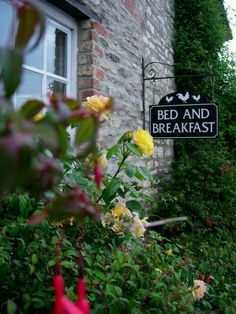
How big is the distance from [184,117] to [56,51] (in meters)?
1.41

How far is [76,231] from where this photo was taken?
1.76 meters

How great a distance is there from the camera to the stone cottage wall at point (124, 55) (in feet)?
11.3

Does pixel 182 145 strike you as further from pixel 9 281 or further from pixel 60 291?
pixel 60 291

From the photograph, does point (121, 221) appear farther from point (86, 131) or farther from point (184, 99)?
point (184, 99)

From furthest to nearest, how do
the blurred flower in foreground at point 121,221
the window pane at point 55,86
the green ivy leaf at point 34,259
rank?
the window pane at point 55,86
the blurred flower in foreground at point 121,221
the green ivy leaf at point 34,259

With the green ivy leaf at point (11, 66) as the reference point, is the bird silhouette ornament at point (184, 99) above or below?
above

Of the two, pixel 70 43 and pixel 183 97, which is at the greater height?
pixel 70 43

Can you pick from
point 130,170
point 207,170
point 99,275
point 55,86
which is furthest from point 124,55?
A: point 99,275

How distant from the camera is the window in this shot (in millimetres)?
2992


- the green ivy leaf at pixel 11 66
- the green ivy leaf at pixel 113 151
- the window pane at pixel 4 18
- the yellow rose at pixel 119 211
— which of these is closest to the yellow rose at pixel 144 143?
the green ivy leaf at pixel 113 151

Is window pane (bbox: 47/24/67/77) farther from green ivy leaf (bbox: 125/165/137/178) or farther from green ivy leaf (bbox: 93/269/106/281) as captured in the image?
green ivy leaf (bbox: 93/269/106/281)

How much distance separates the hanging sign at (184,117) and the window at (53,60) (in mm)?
1121

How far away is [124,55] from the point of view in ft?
13.8

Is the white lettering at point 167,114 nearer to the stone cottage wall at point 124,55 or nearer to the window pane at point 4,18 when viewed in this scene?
the stone cottage wall at point 124,55
